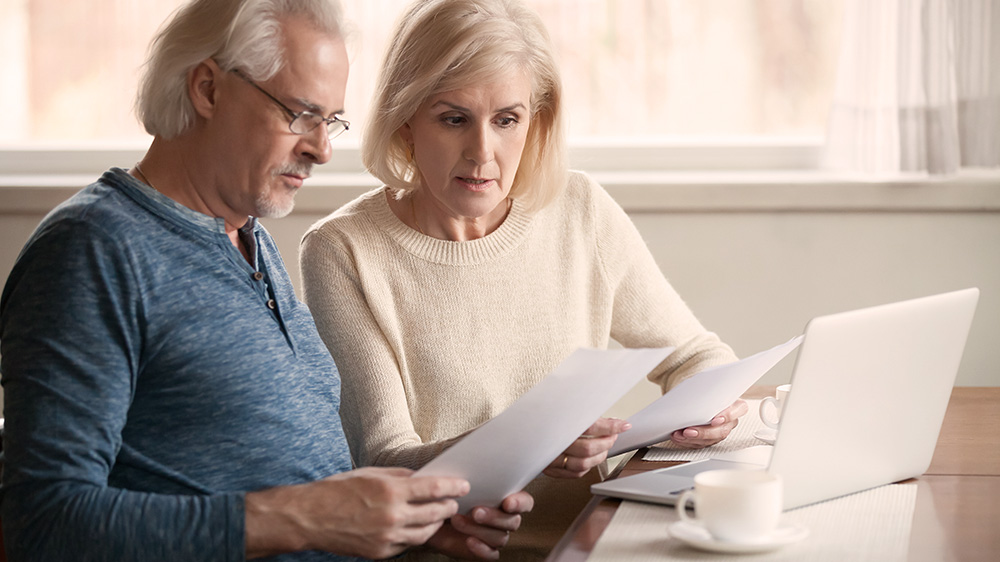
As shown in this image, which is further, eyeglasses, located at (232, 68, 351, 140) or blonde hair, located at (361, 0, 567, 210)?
blonde hair, located at (361, 0, 567, 210)

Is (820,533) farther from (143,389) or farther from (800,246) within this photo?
(800,246)

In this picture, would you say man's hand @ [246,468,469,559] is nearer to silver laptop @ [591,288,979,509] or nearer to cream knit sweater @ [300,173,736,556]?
silver laptop @ [591,288,979,509]

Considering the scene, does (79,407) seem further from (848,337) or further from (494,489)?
(848,337)

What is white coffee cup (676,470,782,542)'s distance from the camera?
0.92m

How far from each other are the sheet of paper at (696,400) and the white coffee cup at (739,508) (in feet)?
0.95

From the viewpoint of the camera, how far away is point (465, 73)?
1.52 metres

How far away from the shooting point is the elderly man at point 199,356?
3.21 feet

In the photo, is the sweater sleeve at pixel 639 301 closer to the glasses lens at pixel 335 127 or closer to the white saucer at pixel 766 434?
the white saucer at pixel 766 434

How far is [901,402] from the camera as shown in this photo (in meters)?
1.11

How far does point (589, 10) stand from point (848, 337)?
1.82m

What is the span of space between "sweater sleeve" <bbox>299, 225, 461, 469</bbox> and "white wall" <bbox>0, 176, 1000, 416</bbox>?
3.19 feet

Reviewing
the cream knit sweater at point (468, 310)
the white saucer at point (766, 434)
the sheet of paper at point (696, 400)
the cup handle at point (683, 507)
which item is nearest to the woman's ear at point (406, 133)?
the cream knit sweater at point (468, 310)

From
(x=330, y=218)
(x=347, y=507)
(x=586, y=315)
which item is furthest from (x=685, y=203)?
(x=347, y=507)

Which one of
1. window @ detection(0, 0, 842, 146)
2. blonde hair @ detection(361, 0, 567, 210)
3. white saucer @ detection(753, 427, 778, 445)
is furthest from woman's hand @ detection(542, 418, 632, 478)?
window @ detection(0, 0, 842, 146)
